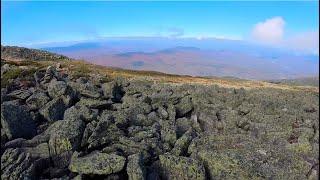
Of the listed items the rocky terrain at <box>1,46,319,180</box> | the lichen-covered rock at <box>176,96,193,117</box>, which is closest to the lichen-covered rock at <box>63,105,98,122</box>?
the rocky terrain at <box>1,46,319,180</box>

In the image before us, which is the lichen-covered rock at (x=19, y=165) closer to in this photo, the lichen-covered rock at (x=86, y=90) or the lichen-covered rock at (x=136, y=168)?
the lichen-covered rock at (x=136, y=168)

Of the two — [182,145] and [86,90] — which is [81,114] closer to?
[182,145]

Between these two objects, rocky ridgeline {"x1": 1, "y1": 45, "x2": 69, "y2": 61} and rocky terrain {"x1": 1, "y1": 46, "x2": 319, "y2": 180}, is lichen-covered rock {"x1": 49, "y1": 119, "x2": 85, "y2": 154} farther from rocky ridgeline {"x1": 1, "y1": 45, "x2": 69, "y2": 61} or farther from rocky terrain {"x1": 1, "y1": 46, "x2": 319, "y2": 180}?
rocky ridgeline {"x1": 1, "y1": 45, "x2": 69, "y2": 61}

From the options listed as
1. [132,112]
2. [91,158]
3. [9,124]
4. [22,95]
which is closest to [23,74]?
[22,95]

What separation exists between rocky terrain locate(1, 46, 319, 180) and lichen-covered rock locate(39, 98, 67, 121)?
0.29 ft

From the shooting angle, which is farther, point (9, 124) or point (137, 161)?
point (9, 124)

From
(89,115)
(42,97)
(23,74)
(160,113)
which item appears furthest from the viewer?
(23,74)

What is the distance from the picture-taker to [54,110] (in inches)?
1412

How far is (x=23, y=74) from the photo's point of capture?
5234 cm

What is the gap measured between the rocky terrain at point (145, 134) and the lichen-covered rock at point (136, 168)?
0.06 m

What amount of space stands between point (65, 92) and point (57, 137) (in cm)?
1088

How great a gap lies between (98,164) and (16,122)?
8.56 meters

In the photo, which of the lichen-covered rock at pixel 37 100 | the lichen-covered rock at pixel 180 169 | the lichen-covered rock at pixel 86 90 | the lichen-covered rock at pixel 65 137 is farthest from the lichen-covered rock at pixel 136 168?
the lichen-covered rock at pixel 86 90

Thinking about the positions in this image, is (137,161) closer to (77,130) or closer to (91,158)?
(91,158)
